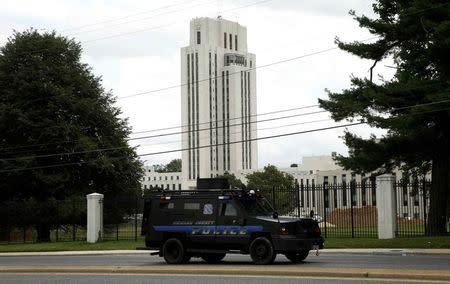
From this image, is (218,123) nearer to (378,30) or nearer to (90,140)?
(90,140)

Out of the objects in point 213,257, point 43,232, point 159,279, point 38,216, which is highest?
point 38,216

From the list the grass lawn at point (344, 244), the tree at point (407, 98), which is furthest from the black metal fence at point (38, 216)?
the tree at point (407, 98)

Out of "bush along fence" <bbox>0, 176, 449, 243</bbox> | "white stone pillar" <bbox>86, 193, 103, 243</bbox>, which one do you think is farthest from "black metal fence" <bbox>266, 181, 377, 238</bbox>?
"white stone pillar" <bbox>86, 193, 103, 243</bbox>

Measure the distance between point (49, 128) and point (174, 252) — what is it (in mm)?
26560

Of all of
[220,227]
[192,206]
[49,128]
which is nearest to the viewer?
[220,227]

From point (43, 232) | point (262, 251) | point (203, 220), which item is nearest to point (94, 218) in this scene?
point (43, 232)

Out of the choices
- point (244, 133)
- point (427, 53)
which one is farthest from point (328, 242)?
point (244, 133)

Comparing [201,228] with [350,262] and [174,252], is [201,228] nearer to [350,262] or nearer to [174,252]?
[174,252]

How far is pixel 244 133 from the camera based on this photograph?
15962cm

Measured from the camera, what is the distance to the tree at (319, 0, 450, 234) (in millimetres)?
29266

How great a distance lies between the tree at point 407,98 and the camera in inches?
1152

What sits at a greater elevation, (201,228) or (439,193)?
(439,193)

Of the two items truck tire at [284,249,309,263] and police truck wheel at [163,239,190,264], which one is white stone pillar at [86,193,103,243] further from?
truck tire at [284,249,309,263]

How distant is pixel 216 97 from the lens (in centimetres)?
18050
